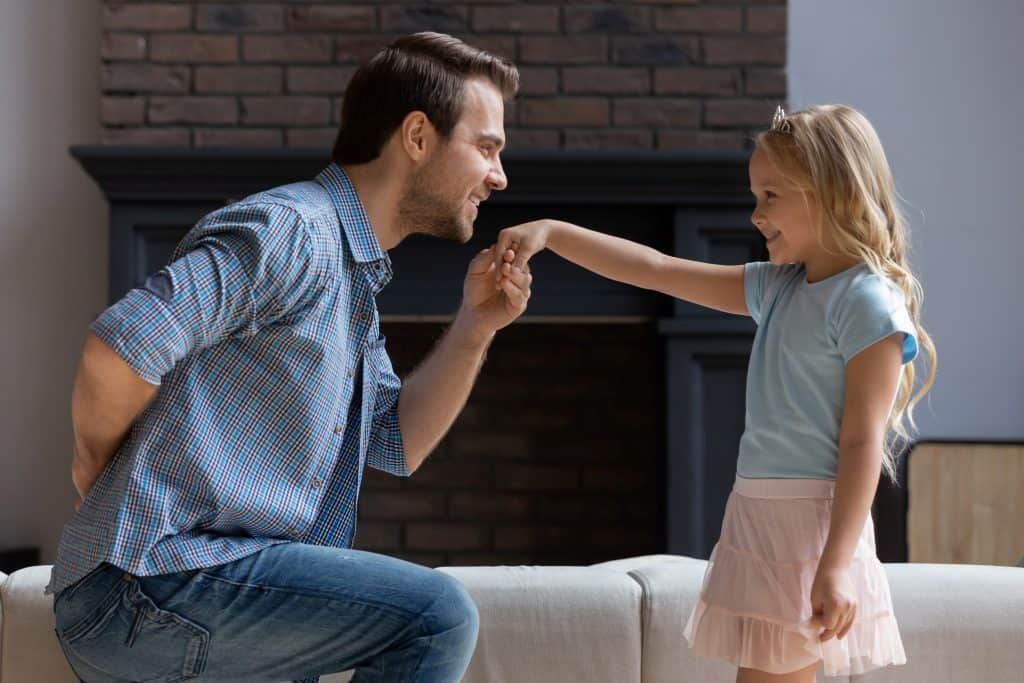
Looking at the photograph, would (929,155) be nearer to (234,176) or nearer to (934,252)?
(934,252)

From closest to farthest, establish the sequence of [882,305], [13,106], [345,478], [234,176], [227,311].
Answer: [227,311], [882,305], [345,478], [234,176], [13,106]

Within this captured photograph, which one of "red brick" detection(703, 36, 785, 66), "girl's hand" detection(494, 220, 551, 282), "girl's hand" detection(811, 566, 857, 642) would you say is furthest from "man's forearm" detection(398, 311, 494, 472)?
"red brick" detection(703, 36, 785, 66)

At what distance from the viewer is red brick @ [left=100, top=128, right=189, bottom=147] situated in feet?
10.4

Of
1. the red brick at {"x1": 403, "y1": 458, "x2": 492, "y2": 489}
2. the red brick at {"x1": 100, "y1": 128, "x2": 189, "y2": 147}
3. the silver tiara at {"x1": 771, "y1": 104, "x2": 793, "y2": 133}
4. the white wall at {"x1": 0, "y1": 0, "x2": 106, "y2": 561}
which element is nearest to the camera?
the silver tiara at {"x1": 771, "y1": 104, "x2": 793, "y2": 133}

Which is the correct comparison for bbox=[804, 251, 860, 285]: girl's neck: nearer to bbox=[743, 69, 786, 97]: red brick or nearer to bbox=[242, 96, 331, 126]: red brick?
bbox=[743, 69, 786, 97]: red brick

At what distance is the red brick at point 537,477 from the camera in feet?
11.6

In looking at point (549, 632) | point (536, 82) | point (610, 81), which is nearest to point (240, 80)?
point (536, 82)

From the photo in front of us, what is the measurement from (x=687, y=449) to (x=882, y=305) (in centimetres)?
179

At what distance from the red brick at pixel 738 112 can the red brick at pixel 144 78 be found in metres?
1.41

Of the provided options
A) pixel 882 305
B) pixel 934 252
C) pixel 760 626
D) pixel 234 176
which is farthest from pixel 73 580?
pixel 934 252

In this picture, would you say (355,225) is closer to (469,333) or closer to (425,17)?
(469,333)

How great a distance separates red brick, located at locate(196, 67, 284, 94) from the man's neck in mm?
1747

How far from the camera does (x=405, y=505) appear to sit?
3541 mm

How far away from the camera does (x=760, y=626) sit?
4.56 feet
